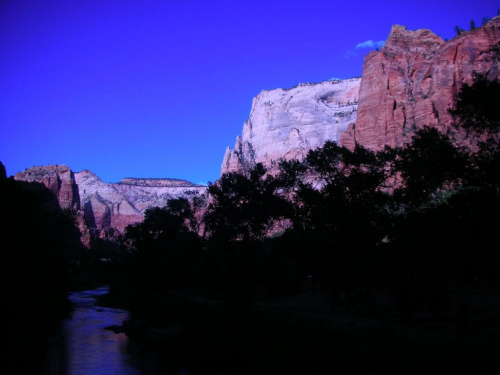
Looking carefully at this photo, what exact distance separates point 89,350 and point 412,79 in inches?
3854

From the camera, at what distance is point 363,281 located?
26.0 m

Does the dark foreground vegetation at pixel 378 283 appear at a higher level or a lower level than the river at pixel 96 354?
higher

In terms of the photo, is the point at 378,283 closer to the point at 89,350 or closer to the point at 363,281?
the point at 363,281

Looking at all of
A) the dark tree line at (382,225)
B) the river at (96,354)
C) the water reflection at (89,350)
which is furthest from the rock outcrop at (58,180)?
the river at (96,354)

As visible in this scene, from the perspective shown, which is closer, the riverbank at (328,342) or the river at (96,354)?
the riverbank at (328,342)

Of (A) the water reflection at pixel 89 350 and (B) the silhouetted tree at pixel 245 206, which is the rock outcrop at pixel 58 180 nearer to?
(B) the silhouetted tree at pixel 245 206

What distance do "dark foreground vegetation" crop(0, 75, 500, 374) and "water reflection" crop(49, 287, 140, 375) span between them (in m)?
1.55

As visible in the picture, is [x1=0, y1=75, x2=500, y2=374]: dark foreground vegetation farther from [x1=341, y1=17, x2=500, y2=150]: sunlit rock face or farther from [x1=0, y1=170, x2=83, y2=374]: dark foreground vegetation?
[x1=341, y1=17, x2=500, y2=150]: sunlit rock face

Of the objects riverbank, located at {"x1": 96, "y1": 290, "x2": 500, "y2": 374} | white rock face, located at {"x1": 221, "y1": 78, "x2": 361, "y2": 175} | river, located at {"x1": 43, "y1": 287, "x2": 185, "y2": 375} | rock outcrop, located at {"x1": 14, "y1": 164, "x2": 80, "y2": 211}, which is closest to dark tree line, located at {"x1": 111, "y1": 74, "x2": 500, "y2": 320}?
riverbank, located at {"x1": 96, "y1": 290, "x2": 500, "y2": 374}

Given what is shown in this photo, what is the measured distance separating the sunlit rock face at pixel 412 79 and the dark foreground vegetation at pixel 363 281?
57.0 m

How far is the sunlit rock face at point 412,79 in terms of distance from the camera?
85125 millimetres

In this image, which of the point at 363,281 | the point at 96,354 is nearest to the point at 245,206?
the point at 363,281

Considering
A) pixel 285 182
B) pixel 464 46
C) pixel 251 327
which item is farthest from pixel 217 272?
Answer: pixel 464 46

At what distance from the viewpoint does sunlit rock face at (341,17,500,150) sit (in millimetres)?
85125
